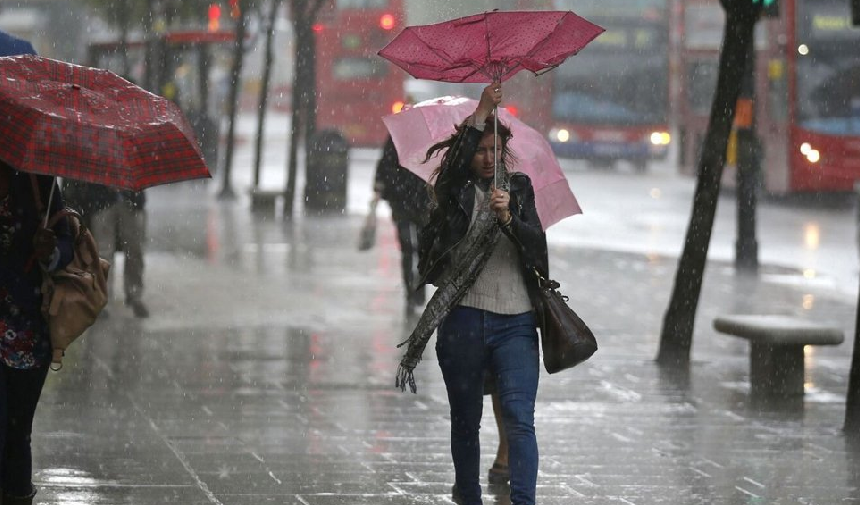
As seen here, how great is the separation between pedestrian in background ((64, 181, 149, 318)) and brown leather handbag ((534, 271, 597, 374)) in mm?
6814

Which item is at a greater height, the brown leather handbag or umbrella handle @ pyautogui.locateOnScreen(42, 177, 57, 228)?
umbrella handle @ pyautogui.locateOnScreen(42, 177, 57, 228)

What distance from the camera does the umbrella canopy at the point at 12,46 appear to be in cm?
704

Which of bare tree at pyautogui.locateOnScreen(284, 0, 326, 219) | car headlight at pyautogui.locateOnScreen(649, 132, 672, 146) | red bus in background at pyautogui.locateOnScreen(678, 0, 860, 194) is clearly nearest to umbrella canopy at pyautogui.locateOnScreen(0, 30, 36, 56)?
bare tree at pyautogui.locateOnScreen(284, 0, 326, 219)

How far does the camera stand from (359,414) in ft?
28.7

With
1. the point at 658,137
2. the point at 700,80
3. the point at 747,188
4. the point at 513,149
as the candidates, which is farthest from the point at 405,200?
the point at 658,137

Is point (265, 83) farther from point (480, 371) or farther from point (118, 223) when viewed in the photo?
point (480, 371)

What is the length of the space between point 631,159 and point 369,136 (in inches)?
353

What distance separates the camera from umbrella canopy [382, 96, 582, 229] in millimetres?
7258

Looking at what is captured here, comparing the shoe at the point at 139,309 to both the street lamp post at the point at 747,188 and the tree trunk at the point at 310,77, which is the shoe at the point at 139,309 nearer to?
the street lamp post at the point at 747,188

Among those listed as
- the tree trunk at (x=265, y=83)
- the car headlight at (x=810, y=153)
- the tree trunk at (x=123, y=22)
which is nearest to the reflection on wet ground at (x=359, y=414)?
the tree trunk at (x=265, y=83)

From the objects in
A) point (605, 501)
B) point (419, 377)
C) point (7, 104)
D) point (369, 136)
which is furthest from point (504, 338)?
point (369, 136)

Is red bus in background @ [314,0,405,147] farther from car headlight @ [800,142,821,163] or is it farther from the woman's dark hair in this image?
the woman's dark hair

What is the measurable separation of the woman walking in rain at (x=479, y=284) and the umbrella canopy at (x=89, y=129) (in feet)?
3.34

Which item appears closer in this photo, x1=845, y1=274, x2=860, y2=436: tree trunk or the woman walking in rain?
the woman walking in rain
